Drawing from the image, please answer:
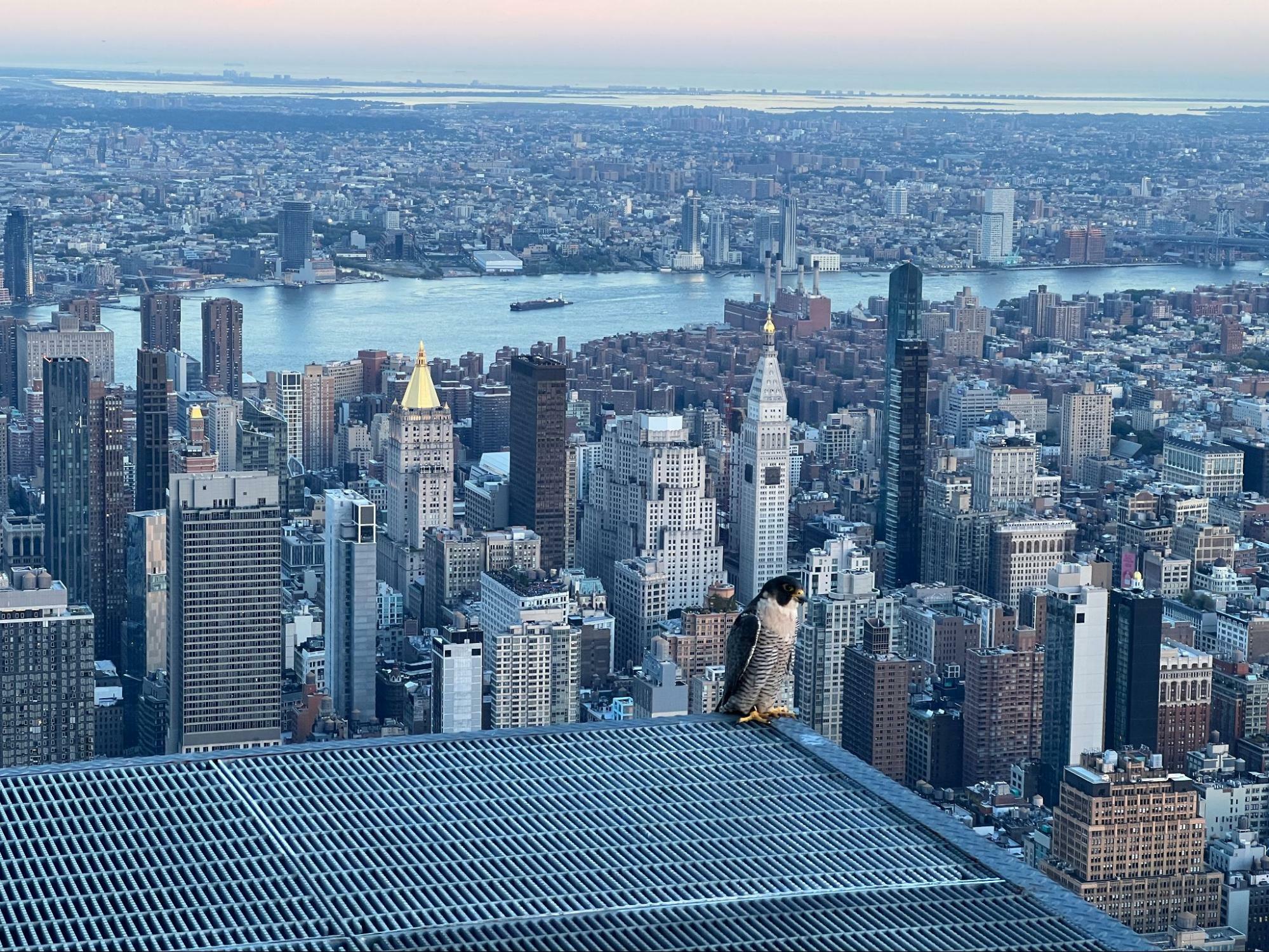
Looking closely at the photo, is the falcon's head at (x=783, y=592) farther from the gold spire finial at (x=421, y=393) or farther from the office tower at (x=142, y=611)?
the gold spire finial at (x=421, y=393)

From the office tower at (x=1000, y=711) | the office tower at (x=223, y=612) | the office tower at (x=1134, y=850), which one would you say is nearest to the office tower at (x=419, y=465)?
the office tower at (x=223, y=612)

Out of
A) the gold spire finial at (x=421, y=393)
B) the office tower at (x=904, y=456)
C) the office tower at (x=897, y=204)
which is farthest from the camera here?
the office tower at (x=897, y=204)

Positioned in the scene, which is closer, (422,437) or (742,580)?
(742,580)

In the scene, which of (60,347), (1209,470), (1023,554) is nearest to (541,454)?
(1023,554)

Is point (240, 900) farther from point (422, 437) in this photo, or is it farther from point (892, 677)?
point (422, 437)

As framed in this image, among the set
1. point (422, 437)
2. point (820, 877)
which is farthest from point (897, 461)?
point (820, 877)

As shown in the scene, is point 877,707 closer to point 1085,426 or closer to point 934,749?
point 934,749
